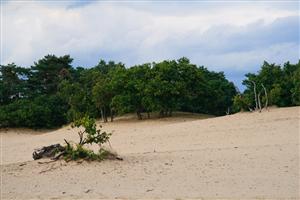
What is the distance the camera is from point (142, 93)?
30.9 meters

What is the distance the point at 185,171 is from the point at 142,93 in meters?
18.5

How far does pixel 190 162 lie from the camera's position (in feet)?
45.2

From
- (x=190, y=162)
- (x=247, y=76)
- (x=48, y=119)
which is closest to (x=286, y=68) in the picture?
(x=247, y=76)

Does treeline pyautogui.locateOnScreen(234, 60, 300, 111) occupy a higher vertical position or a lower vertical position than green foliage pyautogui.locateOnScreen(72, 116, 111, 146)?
higher

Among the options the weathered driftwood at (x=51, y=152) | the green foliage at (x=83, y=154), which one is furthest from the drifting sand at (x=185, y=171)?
the weathered driftwood at (x=51, y=152)

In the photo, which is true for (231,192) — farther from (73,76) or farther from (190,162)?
(73,76)

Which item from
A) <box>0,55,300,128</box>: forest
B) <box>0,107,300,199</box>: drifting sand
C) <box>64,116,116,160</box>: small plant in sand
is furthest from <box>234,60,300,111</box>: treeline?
<box>64,116,116,160</box>: small plant in sand

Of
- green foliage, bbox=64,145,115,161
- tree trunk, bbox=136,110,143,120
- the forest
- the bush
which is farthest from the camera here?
the bush

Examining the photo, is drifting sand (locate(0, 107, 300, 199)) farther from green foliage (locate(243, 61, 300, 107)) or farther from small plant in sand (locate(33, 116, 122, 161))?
green foliage (locate(243, 61, 300, 107))

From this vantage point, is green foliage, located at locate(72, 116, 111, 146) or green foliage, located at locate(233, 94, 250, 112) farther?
green foliage, located at locate(233, 94, 250, 112)

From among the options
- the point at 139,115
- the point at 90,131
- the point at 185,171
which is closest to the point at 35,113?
the point at 139,115

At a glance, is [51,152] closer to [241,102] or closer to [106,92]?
[241,102]

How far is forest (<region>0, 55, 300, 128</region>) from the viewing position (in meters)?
30.4

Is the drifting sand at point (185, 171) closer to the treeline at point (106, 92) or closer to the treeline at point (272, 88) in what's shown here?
the treeline at point (272, 88)
